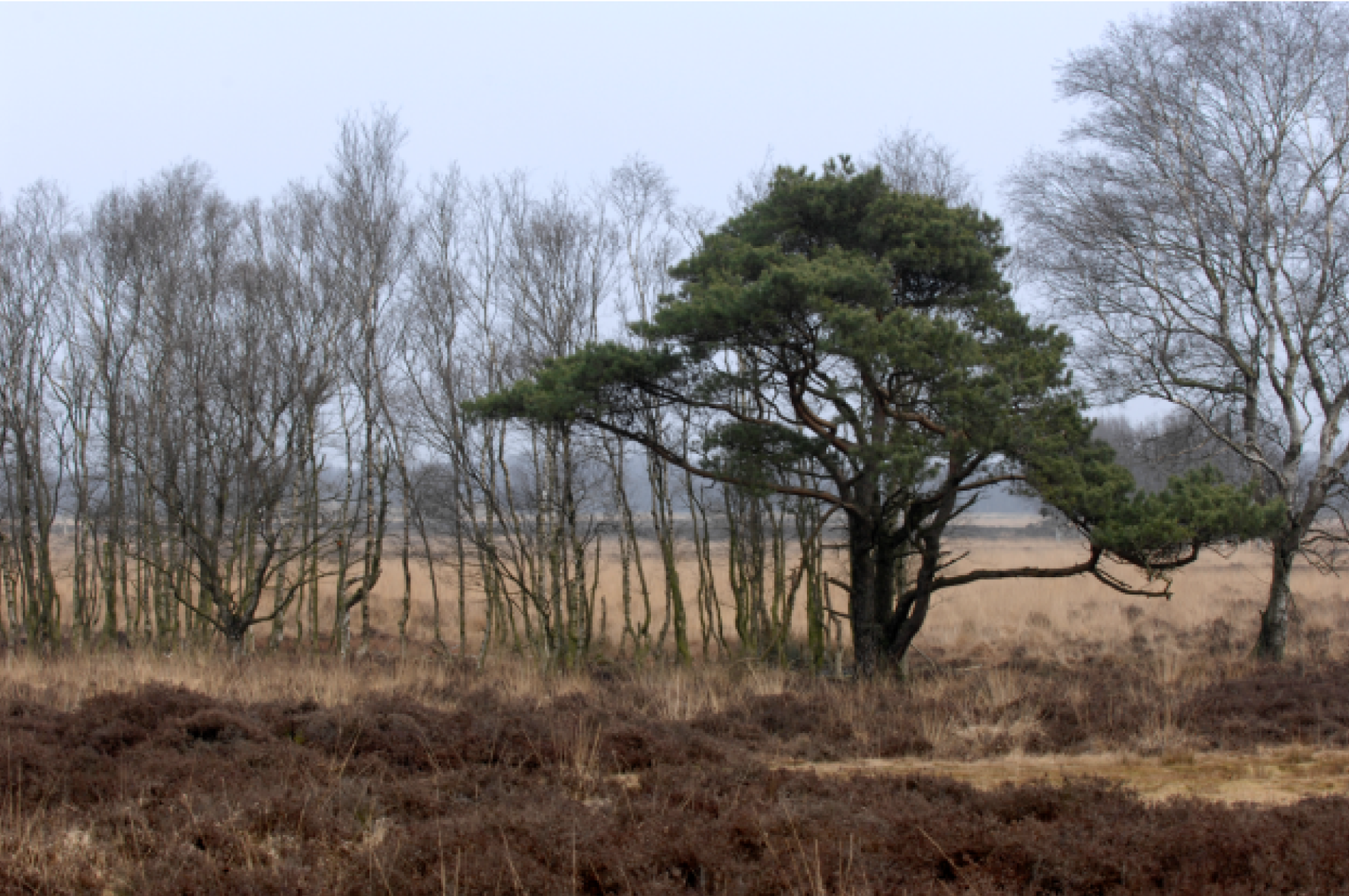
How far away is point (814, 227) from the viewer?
12.7 metres

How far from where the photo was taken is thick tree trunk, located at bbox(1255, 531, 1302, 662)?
1258 cm

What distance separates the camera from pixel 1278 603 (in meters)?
12.9

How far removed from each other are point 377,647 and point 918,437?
16.2 meters

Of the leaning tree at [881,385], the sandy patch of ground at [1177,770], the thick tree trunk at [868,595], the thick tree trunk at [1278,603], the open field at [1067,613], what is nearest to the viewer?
the sandy patch of ground at [1177,770]

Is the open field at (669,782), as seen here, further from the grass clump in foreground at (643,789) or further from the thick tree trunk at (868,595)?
the thick tree trunk at (868,595)

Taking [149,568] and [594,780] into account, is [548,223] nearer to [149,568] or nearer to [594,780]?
[149,568]

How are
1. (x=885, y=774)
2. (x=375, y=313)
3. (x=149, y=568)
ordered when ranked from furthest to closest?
1. (x=149, y=568)
2. (x=375, y=313)
3. (x=885, y=774)

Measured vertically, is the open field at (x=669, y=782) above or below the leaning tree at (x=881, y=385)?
below

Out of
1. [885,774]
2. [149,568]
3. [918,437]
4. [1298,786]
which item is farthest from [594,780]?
[149,568]

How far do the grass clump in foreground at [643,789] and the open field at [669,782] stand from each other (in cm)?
2

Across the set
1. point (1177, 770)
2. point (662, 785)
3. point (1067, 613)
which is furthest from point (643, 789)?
point (1067, 613)

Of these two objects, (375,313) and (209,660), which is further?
(375,313)

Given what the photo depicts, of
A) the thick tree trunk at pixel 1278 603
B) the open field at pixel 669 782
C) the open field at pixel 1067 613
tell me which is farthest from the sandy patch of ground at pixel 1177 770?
the open field at pixel 1067 613

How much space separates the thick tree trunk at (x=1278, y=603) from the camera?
12578 millimetres
